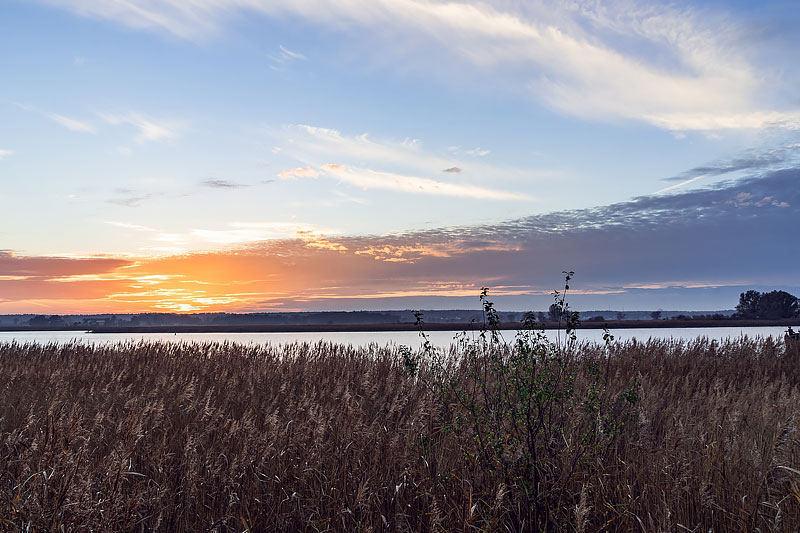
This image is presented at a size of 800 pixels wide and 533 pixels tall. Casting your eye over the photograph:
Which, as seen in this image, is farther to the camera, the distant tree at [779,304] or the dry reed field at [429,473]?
the distant tree at [779,304]

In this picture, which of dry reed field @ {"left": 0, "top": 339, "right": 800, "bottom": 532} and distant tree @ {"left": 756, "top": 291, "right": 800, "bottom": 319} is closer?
dry reed field @ {"left": 0, "top": 339, "right": 800, "bottom": 532}

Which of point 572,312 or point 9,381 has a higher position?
point 572,312

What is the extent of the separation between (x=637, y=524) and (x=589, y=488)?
53 centimetres

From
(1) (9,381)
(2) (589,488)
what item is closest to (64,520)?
(2) (589,488)

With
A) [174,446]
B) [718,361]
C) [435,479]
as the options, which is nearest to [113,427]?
[174,446]

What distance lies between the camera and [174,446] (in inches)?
297

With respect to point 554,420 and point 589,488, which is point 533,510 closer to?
point 589,488

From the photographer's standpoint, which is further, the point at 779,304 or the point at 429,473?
the point at 779,304

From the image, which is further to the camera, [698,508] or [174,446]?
[174,446]

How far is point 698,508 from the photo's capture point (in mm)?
5445

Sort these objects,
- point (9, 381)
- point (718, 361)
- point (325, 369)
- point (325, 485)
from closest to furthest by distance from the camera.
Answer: point (325, 485) < point (9, 381) < point (325, 369) < point (718, 361)

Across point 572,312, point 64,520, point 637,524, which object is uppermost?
point 572,312

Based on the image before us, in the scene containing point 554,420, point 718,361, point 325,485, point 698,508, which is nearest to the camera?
point 698,508

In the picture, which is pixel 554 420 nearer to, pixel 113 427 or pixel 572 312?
pixel 572 312
